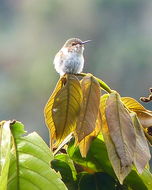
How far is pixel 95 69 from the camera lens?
31500 millimetres

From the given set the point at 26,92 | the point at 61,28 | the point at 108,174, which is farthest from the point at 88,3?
the point at 108,174

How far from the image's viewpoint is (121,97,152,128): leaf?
1641mm

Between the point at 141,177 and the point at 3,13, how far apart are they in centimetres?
3719

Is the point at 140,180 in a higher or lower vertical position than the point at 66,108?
lower

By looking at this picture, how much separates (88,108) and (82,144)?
8 cm

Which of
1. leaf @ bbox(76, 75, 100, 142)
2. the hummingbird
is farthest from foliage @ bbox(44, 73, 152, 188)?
the hummingbird

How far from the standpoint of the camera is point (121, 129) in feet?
4.96

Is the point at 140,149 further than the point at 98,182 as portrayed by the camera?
No

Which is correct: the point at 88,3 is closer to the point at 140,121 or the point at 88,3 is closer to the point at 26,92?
the point at 26,92

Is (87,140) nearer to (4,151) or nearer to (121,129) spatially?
(121,129)

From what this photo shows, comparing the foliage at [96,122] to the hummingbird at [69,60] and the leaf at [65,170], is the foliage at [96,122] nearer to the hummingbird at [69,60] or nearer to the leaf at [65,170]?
the leaf at [65,170]

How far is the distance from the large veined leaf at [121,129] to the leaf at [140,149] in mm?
19

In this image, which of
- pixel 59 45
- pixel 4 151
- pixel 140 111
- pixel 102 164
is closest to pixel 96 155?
pixel 102 164

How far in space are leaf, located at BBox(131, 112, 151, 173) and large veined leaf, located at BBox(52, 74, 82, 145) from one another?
12 cm
